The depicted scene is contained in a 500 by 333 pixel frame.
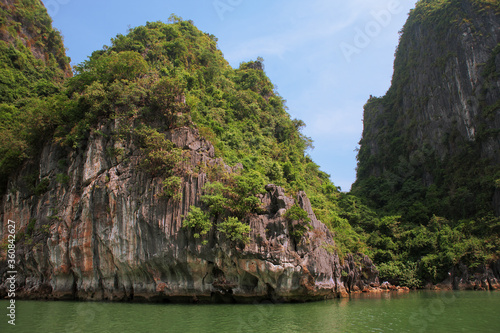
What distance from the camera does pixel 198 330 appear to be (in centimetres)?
1068

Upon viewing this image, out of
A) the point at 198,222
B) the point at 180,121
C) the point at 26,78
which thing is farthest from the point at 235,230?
the point at 26,78

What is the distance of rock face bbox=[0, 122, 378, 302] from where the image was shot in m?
18.3

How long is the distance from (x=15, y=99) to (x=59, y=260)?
831 inches

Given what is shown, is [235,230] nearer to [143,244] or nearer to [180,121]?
[143,244]

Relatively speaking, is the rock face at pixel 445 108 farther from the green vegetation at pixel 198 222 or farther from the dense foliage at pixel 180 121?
the green vegetation at pixel 198 222

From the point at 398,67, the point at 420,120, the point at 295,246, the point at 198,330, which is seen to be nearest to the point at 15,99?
the point at 295,246

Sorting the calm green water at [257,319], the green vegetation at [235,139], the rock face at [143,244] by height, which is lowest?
the calm green water at [257,319]

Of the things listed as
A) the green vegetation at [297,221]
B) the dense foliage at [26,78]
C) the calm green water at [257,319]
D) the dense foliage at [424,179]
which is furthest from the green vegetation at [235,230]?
the dense foliage at [424,179]

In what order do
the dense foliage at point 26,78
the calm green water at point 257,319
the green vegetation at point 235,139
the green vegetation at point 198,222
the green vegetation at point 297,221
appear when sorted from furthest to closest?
the dense foliage at point 26,78, the green vegetation at point 235,139, the green vegetation at point 297,221, the green vegetation at point 198,222, the calm green water at point 257,319

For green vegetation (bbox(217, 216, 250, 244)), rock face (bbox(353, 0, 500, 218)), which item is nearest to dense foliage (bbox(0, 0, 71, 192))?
green vegetation (bbox(217, 216, 250, 244))

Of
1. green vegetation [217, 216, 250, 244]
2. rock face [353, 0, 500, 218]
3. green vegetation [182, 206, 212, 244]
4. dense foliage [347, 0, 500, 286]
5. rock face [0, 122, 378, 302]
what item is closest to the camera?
green vegetation [217, 216, 250, 244]

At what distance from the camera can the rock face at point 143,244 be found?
59.9 feet

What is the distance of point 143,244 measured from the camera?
62.7 feet

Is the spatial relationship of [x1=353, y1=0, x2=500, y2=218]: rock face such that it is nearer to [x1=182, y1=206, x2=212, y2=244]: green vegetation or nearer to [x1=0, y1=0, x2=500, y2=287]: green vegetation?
[x1=0, y1=0, x2=500, y2=287]: green vegetation
